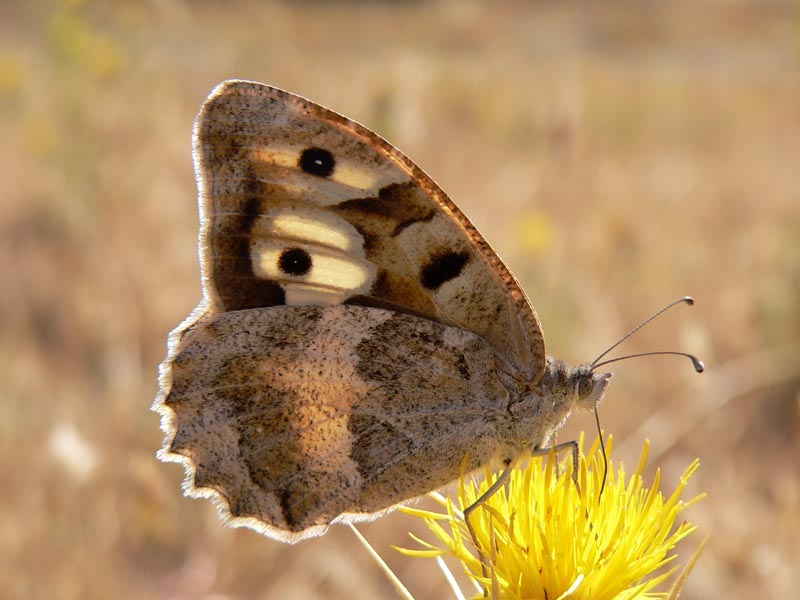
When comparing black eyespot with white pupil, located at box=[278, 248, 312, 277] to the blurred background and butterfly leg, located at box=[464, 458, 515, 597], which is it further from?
the blurred background

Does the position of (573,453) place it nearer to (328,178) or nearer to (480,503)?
(480,503)

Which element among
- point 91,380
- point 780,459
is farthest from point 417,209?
point 91,380

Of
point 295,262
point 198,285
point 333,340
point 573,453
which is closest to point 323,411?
point 333,340

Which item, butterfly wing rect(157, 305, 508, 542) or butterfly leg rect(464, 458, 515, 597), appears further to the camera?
butterfly wing rect(157, 305, 508, 542)

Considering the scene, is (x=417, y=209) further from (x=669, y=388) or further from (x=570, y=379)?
(x=669, y=388)

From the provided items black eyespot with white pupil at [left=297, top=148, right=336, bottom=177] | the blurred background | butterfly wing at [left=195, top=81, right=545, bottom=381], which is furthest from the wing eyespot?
the blurred background

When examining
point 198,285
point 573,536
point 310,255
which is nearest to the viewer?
point 573,536
